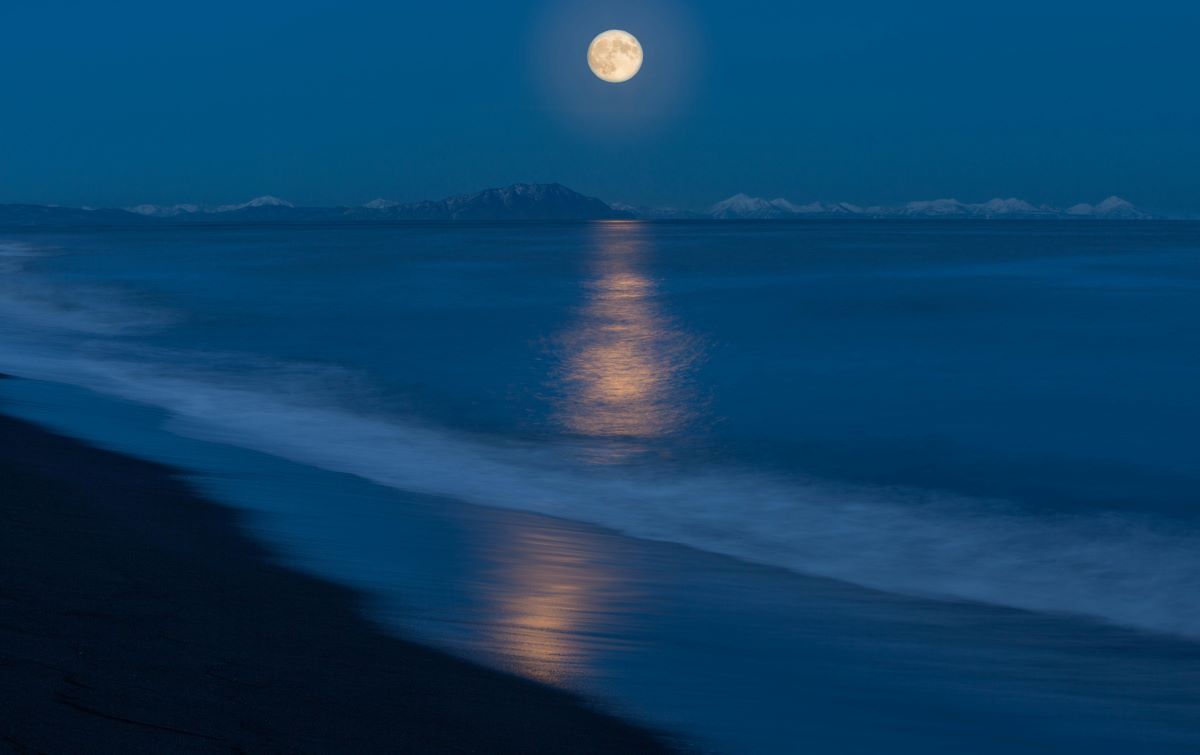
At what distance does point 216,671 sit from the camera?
3.65 meters

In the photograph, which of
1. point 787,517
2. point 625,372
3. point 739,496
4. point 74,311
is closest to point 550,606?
point 787,517

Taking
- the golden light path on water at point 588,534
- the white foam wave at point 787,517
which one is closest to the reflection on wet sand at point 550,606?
the golden light path on water at point 588,534

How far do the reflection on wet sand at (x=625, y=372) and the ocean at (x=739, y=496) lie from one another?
99mm

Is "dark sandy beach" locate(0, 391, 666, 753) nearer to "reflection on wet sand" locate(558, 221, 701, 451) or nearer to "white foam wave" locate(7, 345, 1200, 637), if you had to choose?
"white foam wave" locate(7, 345, 1200, 637)

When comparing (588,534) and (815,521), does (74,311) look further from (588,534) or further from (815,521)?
(815,521)

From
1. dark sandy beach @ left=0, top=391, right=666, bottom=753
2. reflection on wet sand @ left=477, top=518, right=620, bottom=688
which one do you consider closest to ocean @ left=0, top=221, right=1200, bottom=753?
reflection on wet sand @ left=477, top=518, right=620, bottom=688

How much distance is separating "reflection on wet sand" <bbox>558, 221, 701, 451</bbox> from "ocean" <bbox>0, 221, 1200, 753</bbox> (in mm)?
99

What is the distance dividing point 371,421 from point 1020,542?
7.22m

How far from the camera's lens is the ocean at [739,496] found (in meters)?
4.35

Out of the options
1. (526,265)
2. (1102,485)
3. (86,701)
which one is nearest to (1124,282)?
(526,265)

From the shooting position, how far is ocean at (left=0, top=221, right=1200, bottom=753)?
435cm

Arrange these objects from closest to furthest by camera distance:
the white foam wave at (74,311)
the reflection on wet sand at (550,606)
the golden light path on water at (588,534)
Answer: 1. the reflection on wet sand at (550,606)
2. the golden light path on water at (588,534)
3. the white foam wave at (74,311)

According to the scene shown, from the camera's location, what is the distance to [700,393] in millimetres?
14039

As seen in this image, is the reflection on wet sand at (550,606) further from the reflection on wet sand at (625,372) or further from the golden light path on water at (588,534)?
the reflection on wet sand at (625,372)
